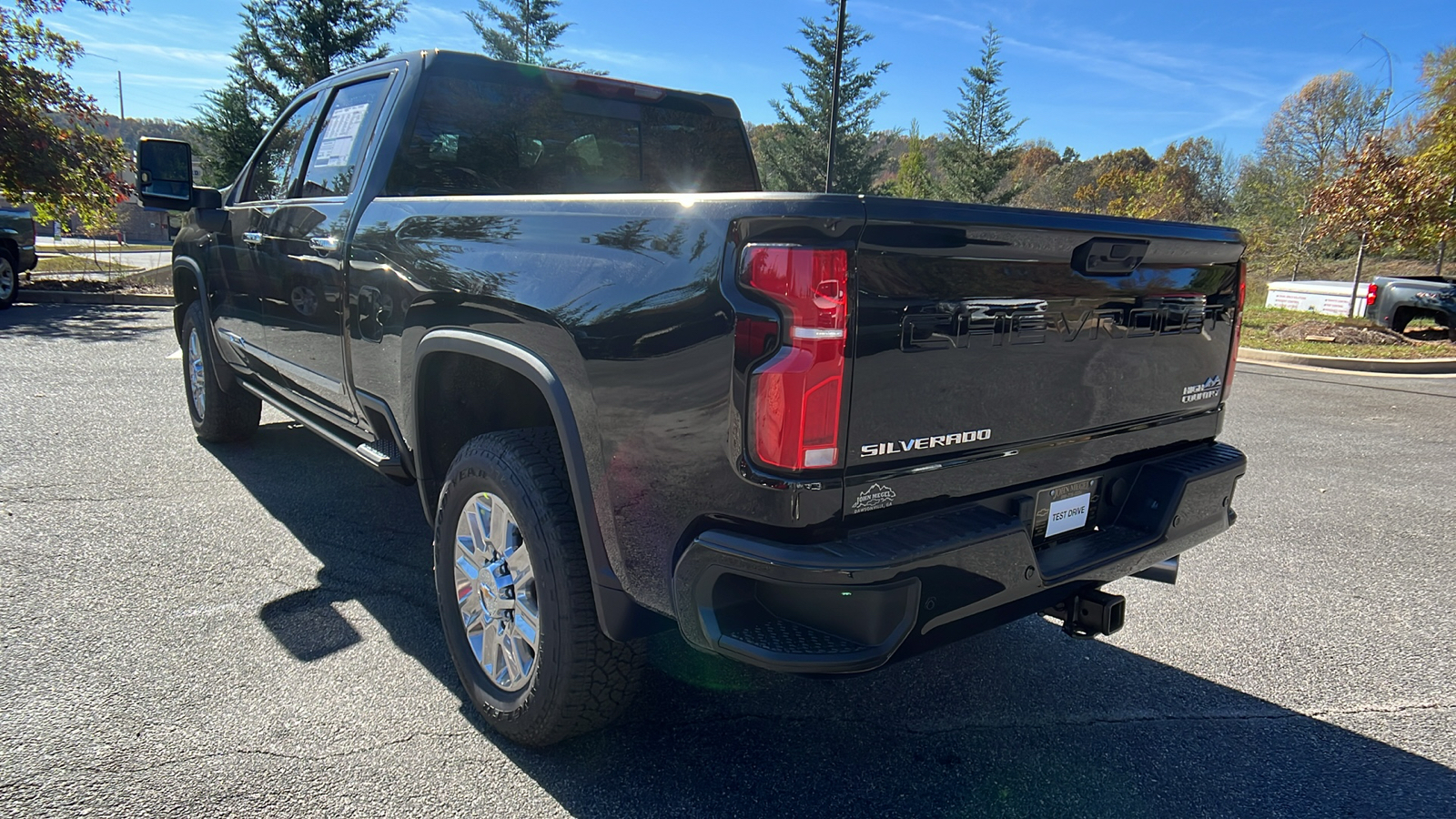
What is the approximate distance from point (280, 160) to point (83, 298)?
495 inches

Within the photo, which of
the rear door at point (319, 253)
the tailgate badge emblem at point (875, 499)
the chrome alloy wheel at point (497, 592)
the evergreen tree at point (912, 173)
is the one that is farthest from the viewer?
the evergreen tree at point (912, 173)

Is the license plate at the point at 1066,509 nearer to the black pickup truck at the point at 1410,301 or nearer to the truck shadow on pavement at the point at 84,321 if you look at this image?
the truck shadow on pavement at the point at 84,321

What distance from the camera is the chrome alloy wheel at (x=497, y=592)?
8.30 ft

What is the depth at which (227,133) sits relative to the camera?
27.8 metres

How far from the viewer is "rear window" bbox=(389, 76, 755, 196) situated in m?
3.54

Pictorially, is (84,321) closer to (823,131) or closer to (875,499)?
(875,499)

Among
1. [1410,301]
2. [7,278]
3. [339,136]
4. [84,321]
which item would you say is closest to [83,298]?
[7,278]

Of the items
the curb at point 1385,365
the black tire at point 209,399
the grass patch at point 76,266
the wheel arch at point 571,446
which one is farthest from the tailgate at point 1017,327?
the grass patch at point 76,266

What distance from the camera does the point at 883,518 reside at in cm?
204

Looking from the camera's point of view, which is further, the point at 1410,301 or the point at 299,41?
the point at 299,41

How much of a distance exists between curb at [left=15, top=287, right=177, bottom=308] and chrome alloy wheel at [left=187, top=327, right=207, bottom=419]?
10.4 meters

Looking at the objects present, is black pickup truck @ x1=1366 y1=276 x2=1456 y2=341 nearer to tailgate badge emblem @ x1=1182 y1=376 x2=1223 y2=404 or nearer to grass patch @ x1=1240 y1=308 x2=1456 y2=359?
grass patch @ x1=1240 y1=308 x2=1456 y2=359

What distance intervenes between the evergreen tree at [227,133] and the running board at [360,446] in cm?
2735

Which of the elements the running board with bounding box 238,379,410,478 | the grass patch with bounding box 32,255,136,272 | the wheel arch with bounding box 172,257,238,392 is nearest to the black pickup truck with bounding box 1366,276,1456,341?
the running board with bounding box 238,379,410,478
